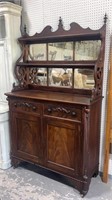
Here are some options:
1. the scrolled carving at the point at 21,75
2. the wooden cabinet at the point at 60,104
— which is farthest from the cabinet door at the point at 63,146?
the scrolled carving at the point at 21,75

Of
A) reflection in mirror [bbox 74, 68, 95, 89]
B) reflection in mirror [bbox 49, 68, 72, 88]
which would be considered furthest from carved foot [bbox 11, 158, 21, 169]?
reflection in mirror [bbox 74, 68, 95, 89]

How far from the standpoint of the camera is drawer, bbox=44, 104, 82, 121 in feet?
5.92

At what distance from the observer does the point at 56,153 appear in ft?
6.75

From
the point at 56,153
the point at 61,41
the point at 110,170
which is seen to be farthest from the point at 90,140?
the point at 61,41

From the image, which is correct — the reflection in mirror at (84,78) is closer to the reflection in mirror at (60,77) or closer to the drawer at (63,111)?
the reflection in mirror at (60,77)

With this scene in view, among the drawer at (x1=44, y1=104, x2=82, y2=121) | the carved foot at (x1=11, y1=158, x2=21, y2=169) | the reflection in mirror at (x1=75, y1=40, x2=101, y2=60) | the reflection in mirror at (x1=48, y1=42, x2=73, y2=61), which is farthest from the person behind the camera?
the carved foot at (x1=11, y1=158, x2=21, y2=169)

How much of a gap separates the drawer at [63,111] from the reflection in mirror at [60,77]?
0.45m

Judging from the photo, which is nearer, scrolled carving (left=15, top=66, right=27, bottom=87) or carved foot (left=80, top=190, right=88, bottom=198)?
carved foot (left=80, top=190, right=88, bottom=198)

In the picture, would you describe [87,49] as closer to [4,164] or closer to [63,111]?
[63,111]

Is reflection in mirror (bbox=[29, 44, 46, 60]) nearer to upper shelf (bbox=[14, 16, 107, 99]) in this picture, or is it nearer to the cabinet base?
upper shelf (bbox=[14, 16, 107, 99])

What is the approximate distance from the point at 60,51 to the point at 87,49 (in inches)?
13.6

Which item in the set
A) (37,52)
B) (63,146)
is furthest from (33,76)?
(63,146)

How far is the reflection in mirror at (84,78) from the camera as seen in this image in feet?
6.90

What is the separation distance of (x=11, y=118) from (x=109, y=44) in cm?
142
